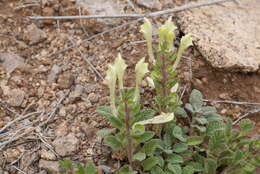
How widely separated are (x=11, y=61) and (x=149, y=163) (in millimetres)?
1530

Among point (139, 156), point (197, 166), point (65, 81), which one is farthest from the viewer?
point (65, 81)

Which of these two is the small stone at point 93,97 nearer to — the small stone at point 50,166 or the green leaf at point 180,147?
the small stone at point 50,166

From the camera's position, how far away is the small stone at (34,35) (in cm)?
330

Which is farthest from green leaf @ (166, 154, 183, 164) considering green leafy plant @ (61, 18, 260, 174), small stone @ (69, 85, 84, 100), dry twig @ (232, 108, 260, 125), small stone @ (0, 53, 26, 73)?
small stone @ (0, 53, 26, 73)

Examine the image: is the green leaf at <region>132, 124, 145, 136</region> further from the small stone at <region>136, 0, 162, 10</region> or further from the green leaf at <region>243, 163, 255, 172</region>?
the small stone at <region>136, 0, 162, 10</region>

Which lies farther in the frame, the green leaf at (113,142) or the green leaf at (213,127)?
the green leaf at (213,127)

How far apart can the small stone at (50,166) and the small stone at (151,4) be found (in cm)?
179

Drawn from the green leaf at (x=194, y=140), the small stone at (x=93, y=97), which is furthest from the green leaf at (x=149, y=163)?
the small stone at (x=93, y=97)

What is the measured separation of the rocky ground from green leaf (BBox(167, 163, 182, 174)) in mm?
395

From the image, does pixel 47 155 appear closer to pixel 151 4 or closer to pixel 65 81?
pixel 65 81

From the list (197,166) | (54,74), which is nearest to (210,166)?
(197,166)

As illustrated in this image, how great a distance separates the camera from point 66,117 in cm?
279

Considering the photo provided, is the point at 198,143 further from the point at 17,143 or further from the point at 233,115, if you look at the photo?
the point at 17,143

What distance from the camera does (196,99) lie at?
2752mm
